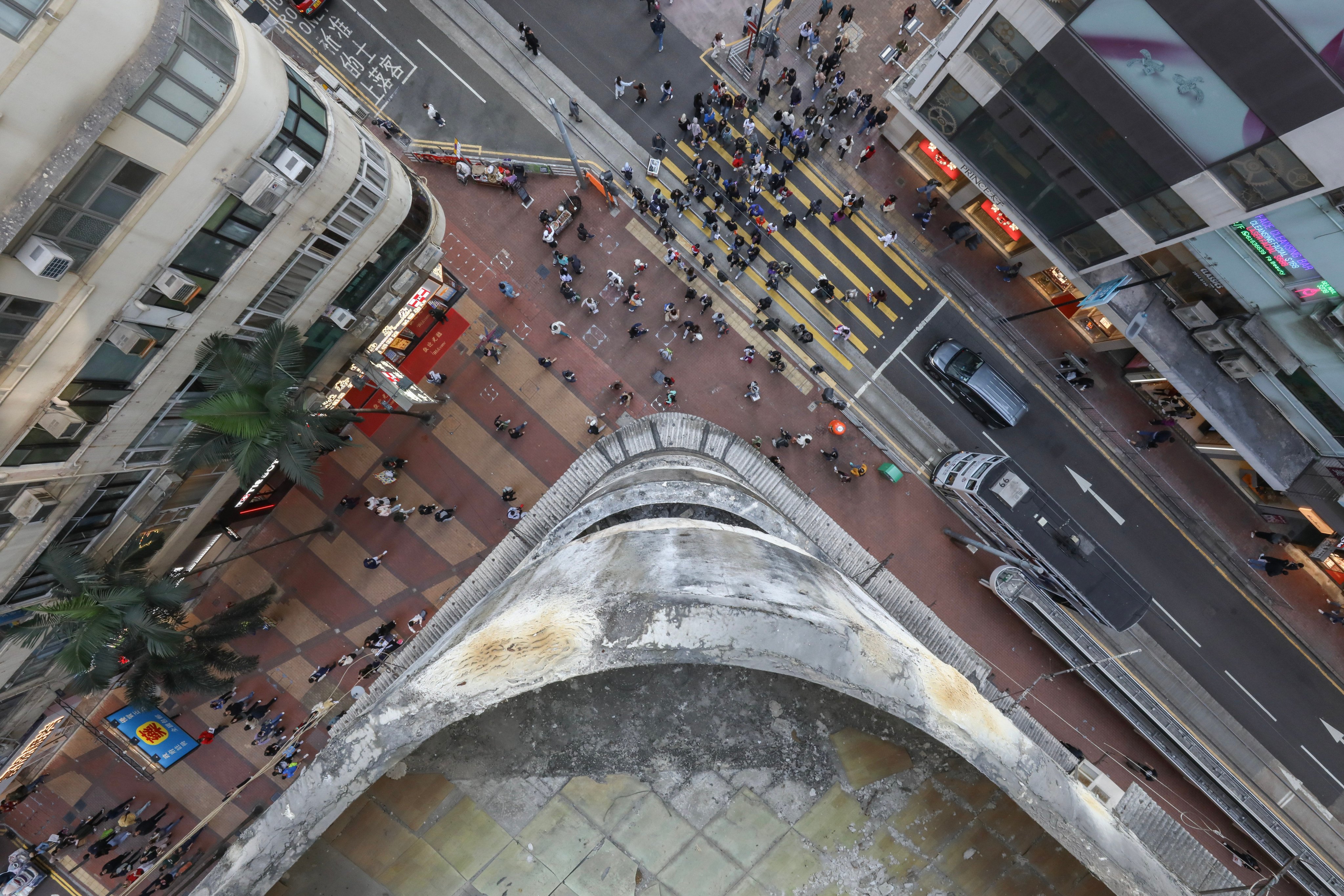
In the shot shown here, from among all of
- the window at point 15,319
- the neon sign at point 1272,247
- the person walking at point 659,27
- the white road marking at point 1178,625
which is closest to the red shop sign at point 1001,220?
the neon sign at point 1272,247

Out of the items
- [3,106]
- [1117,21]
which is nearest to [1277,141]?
[1117,21]

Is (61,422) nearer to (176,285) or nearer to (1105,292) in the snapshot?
(176,285)

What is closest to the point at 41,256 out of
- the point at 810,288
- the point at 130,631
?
the point at 130,631

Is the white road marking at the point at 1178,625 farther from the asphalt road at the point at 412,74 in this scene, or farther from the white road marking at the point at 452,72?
the white road marking at the point at 452,72

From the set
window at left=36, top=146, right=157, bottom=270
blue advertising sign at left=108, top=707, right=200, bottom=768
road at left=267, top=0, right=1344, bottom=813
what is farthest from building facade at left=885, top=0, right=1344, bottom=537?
blue advertising sign at left=108, top=707, right=200, bottom=768

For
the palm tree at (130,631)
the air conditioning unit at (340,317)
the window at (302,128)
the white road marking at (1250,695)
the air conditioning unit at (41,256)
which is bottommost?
the palm tree at (130,631)

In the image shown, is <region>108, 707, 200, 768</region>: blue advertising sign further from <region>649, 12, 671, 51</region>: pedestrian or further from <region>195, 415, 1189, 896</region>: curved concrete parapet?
<region>649, 12, 671, 51</region>: pedestrian

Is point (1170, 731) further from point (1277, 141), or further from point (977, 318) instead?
point (1277, 141)
